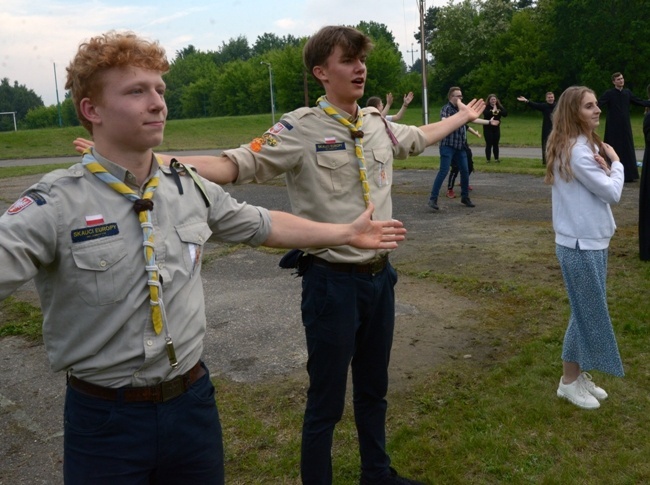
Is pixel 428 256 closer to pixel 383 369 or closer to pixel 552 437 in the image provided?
pixel 552 437

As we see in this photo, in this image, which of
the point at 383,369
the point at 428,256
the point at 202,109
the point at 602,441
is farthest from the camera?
the point at 202,109

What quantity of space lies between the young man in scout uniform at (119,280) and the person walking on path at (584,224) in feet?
9.72

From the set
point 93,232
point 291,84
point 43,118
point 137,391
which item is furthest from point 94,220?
point 43,118

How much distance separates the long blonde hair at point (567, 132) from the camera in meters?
4.54

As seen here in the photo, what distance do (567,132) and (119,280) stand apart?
11.0ft

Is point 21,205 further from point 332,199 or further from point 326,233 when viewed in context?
point 332,199

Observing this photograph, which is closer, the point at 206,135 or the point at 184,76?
the point at 206,135

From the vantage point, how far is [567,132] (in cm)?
458

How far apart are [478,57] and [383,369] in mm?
66296

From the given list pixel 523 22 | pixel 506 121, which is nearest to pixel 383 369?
pixel 506 121

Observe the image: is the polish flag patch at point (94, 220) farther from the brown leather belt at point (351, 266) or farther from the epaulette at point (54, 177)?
the brown leather belt at point (351, 266)

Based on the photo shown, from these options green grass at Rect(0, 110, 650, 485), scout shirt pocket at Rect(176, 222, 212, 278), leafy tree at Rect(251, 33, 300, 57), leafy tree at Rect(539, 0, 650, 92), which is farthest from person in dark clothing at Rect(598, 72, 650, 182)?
leafy tree at Rect(251, 33, 300, 57)

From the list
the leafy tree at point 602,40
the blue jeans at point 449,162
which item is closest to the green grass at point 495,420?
the blue jeans at point 449,162

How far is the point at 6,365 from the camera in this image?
5.86m
